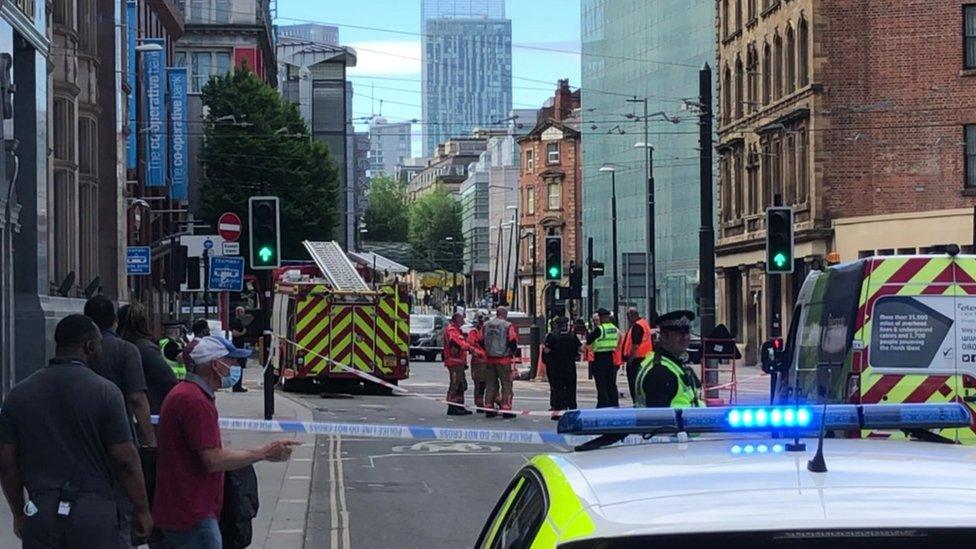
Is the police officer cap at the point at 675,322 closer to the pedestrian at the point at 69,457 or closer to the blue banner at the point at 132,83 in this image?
the pedestrian at the point at 69,457

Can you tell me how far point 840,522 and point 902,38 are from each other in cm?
4759

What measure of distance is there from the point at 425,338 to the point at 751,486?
5878cm

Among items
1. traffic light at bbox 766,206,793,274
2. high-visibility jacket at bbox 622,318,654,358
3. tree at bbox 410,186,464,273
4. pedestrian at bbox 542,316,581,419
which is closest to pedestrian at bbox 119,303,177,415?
high-visibility jacket at bbox 622,318,654,358

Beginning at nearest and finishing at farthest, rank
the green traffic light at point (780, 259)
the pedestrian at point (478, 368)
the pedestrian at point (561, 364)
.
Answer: the green traffic light at point (780, 259), the pedestrian at point (561, 364), the pedestrian at point (478, 368)

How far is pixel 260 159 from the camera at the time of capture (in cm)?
7225

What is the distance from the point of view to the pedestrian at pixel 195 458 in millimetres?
7898

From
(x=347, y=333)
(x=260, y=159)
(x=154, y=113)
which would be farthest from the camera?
(x=260, y=159)

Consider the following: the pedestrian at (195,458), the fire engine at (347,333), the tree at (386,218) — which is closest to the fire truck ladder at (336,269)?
the fire engine at (347,333)

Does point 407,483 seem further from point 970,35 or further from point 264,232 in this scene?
point 970,35

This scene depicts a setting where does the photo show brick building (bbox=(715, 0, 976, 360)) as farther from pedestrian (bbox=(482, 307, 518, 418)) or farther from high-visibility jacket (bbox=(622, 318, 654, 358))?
high-visibility jacket (bbox=(622, 318, 654, 358))

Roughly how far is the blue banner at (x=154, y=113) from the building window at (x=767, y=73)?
62.8 ft

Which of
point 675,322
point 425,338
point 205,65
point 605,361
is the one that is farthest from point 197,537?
point 205,65

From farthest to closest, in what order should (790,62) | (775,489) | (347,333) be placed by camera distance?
(790,62) → (347,333) → (775,489)

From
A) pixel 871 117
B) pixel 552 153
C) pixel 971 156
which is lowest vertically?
pixel 971 156
